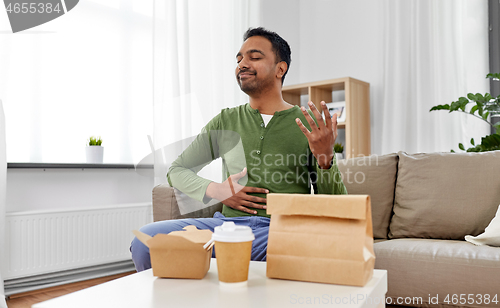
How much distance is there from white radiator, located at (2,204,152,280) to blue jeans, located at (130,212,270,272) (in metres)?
1.28

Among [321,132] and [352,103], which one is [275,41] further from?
[352,103]

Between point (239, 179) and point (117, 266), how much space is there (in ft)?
5.34

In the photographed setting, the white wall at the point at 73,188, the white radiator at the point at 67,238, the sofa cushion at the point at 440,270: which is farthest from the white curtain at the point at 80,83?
the sofa cushion at the point at 440,270

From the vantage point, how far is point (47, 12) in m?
2.48

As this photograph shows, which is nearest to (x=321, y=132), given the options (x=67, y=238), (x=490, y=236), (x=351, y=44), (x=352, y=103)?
(x=490, y=236)

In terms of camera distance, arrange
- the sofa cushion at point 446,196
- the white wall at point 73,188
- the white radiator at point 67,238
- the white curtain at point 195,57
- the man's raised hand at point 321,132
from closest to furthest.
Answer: the man's raised hand at point 321,132, the sofa cushion at point 446,196, the white radiator at point 67,238, the white wall at point 73,188, the white curtain at point 195,57

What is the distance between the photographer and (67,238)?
2.33 meters

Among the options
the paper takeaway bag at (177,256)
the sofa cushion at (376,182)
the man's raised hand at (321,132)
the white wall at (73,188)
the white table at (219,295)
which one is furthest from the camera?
the white wall at (73,188)

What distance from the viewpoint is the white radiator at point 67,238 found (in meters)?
2.15

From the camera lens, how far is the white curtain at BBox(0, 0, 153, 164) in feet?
7.75

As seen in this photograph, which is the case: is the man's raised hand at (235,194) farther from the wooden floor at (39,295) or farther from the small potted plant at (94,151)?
the small potted plant at (94,151)

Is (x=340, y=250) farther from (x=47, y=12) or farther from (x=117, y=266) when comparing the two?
(x=47, y=12)

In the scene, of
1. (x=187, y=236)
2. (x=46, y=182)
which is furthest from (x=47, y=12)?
(x=187, y=236)

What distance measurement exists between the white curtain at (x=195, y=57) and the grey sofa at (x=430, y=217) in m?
1.04
